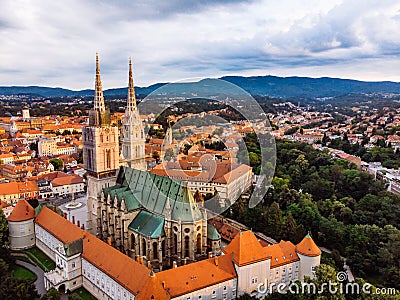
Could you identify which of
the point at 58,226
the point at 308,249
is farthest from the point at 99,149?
the point at 308,249

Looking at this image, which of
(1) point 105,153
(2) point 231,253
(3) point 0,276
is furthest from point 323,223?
(3) point 0,276

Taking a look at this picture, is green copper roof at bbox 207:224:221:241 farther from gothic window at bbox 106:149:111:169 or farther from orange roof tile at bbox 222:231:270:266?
gothic window at bbox 106:149:111:169

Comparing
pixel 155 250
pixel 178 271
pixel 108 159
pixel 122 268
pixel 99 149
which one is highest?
pixel 99 149

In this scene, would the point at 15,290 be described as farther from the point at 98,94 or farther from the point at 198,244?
the point at 98,94

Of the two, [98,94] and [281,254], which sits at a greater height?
[98,94]

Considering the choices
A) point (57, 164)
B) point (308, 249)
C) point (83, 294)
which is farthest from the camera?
point (57, 164)
